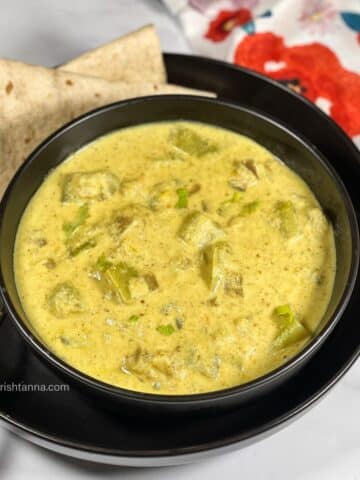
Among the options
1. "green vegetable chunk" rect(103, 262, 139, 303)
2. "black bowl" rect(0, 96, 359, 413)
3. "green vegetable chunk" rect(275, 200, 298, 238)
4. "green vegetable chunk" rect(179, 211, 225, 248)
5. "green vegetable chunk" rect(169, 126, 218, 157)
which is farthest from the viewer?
"green vegetable chunk" rect(169, 126, 218, 157)

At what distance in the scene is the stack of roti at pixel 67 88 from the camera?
3906 mm

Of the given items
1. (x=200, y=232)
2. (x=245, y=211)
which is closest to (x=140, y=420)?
(x=200, y=232)

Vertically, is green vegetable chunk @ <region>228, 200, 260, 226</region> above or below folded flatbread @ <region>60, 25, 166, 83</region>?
below

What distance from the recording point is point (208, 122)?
4.15m

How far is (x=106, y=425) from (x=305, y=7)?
10.5 feet

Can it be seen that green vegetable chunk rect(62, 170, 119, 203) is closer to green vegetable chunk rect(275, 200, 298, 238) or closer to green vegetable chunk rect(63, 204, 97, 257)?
green vegetable chunk rect(63, 204, 97, 257)

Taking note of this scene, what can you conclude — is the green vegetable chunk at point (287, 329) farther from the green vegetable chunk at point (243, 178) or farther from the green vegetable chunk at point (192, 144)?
the green vegetable chunk at point (192, 144)

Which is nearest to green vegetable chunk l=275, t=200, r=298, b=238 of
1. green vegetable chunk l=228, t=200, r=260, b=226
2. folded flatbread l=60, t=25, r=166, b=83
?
green vegetable chunk l=228, t=200, r=260, b=226

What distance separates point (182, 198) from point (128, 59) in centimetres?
98

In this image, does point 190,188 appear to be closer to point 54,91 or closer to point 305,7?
point 54,91

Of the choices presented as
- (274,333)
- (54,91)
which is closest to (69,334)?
(274,333)

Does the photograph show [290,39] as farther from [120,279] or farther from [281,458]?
[281,458]

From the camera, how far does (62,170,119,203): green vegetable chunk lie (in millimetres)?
3783

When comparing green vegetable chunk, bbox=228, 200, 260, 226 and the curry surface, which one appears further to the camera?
green vegetable chunk, bbox=228, 200, 260, 226
